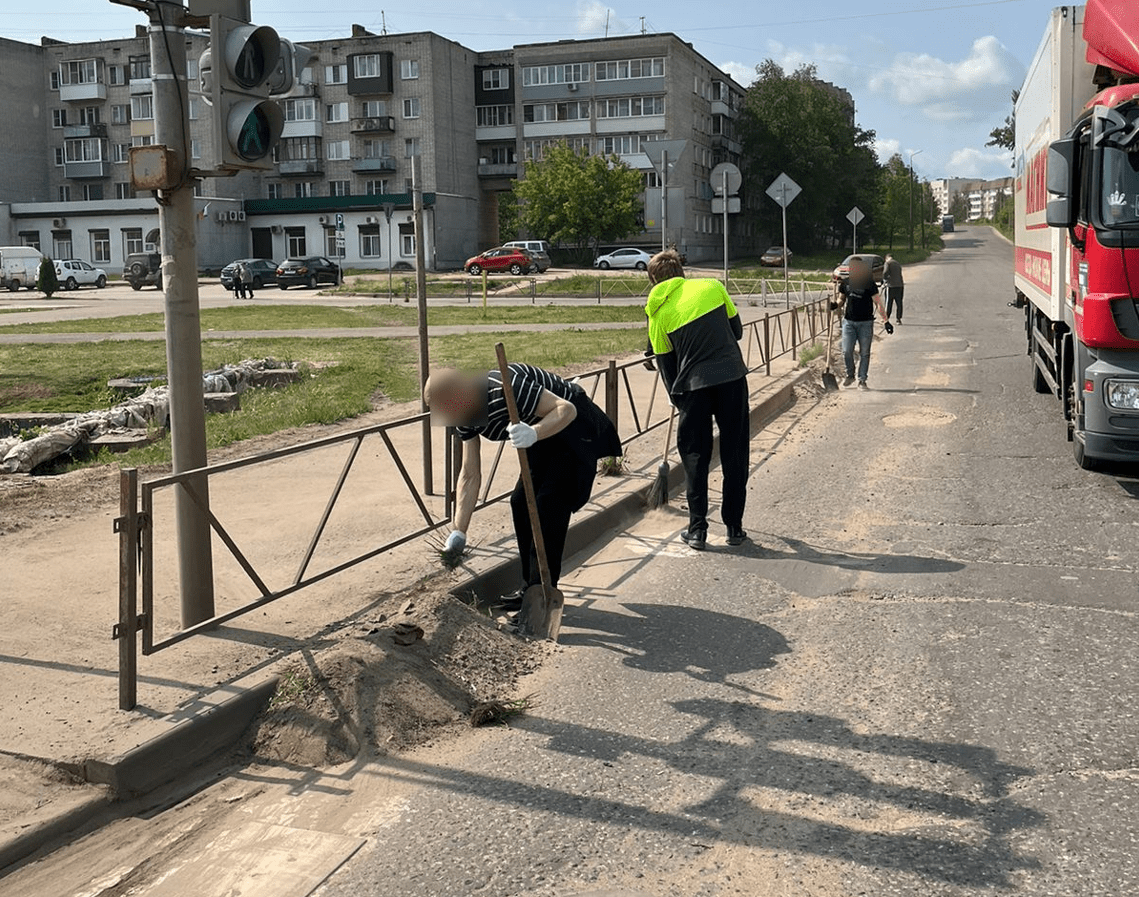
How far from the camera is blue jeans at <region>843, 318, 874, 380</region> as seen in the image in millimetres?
15652

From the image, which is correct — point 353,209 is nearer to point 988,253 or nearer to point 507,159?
point 507,159

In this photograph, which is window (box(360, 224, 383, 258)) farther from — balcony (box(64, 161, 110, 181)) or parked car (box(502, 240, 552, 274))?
balcony (box(64, 161, 110, 181))

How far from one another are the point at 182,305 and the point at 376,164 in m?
74.1

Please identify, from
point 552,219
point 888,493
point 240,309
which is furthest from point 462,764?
point 552,219

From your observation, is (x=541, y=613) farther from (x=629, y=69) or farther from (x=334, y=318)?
(x=629, y=69)

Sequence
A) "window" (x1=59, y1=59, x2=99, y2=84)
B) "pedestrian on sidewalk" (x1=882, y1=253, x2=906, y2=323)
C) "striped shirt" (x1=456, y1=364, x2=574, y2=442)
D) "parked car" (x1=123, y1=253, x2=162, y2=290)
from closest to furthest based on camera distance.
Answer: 1. "striped shirt" (x1=456, y1=364, x2=574, y2=442)
2. "pedestrian on sidewalk" (x1=882, y1=253, x2=906, y2=323)
3. "parked car" (x1=123, y1=253, x2=162, y2=290)
4. "window" (x1=59, y1=59, x2=99, y2=84)

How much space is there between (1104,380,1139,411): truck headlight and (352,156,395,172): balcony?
7230 cm

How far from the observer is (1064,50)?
1027 centimetres

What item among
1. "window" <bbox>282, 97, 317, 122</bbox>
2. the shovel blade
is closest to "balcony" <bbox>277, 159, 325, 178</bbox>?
"window" <bbox>282, 97, 317, 122</bbox>

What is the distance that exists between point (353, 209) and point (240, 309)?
4073cm

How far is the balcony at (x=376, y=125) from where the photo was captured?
76.8m

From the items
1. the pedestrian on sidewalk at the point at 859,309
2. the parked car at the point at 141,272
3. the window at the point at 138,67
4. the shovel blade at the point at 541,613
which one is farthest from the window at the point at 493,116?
the shovel blade at the point at 541,613

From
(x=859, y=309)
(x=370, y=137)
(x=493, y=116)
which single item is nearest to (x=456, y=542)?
(x=859, y=309)

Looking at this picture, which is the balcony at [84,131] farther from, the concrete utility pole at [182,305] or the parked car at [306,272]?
the concrete utility pole at [182,305]
